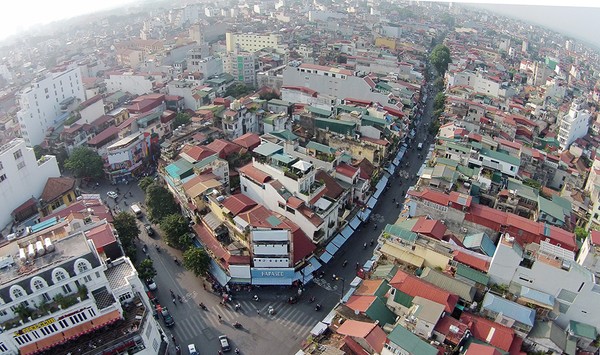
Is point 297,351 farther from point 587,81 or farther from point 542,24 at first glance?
point 542,24

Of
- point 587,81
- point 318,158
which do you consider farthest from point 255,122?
point 587,81

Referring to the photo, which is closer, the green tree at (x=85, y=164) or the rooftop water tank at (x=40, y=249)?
the rooftop water tank at (x=40, y=249)

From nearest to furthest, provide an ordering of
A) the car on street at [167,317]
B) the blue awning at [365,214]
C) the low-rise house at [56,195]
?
Result: the car on street at [167,317]
the low-rise house at [56,195]
the blue awning at [365,214]

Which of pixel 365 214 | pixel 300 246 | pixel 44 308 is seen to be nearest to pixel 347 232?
pixel 365 214

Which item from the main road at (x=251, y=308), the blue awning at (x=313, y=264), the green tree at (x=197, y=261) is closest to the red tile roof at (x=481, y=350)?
the main road at (x=251, y=308)

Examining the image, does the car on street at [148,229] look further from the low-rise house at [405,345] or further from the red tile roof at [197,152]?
the low-rise house at [405,345]

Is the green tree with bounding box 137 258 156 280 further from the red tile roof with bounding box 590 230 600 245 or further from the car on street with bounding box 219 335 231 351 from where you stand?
the red tile roof with bounding box 590 230 600 245

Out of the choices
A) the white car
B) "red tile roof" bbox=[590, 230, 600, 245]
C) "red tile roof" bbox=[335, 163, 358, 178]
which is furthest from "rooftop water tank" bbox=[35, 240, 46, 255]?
"red tile roof" bbox=[590, 230, 600, 245]

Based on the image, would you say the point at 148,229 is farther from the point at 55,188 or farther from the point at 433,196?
the point at 433,196
